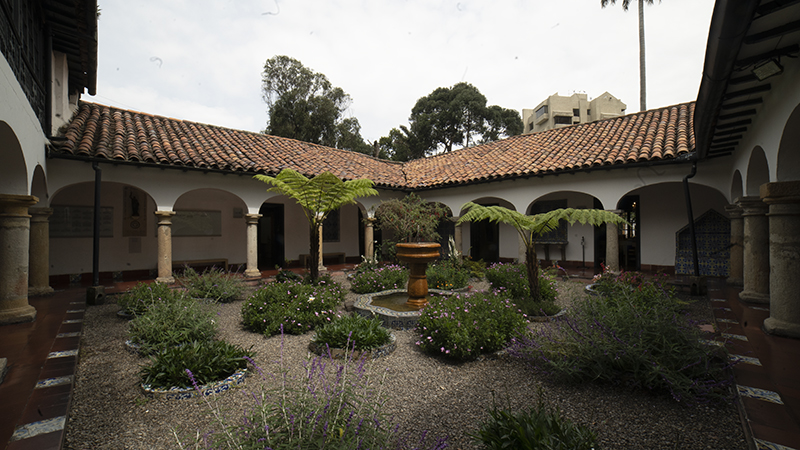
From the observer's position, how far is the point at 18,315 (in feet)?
17.1

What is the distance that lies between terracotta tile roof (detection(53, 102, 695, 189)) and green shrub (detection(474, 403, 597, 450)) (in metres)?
8.86

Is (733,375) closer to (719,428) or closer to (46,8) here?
(719,428)

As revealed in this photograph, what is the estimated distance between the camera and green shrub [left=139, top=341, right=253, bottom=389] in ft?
11.5

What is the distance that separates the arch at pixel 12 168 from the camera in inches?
184

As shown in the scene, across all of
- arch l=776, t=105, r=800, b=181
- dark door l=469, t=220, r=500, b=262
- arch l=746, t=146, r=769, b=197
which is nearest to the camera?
arch l=776, t=105, r=800, b=181

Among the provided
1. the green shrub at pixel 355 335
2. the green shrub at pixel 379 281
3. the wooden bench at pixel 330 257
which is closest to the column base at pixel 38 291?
the green shrub at pixel 379 281

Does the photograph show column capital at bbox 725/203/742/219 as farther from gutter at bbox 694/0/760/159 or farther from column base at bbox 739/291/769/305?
gutter at bbox 694/0/760/159

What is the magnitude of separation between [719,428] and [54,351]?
6546 millimetres

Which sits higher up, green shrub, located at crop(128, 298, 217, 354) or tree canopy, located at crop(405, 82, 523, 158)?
tree canopy, located at crop(405, 82, 523, 158)

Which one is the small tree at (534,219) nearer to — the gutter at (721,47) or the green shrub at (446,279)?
the green shrub at (446,279)

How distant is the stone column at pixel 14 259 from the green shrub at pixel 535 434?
6.78m

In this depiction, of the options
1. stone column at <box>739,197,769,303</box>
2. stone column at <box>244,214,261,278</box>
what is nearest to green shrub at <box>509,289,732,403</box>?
stone column at <box>739,197,769,303</box>

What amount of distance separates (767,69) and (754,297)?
4.22m

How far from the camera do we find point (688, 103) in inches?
429
